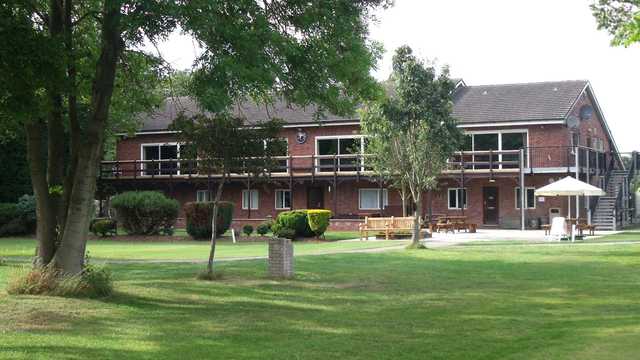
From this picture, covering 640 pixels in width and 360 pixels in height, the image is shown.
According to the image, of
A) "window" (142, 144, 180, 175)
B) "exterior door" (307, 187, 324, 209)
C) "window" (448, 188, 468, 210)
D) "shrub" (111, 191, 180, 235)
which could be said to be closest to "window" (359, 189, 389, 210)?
"exterior door" (307, 187, 324, 209)

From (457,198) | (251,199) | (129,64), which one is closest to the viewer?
(129,64)

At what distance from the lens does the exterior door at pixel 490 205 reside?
4425 cm

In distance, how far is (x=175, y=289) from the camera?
15156 mm

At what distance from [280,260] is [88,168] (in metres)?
4.84

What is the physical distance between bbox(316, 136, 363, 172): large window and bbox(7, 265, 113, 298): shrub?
30.6 m

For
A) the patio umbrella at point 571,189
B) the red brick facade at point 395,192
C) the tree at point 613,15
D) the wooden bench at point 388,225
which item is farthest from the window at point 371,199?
the tree at point 613,15

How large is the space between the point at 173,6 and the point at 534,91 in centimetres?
3719

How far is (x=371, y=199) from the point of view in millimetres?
46500

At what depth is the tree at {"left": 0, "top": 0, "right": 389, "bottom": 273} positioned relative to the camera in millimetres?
11758

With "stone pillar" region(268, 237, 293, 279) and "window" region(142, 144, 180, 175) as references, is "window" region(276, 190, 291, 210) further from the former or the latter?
"stone pillar" region(268, 237, 293, 279)

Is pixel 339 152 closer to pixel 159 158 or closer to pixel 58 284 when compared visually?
pixel 159 158

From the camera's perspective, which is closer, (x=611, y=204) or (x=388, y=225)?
(x=388, y=225)

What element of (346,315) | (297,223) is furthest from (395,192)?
(346,315)

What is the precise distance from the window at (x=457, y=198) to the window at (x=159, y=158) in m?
16.3
